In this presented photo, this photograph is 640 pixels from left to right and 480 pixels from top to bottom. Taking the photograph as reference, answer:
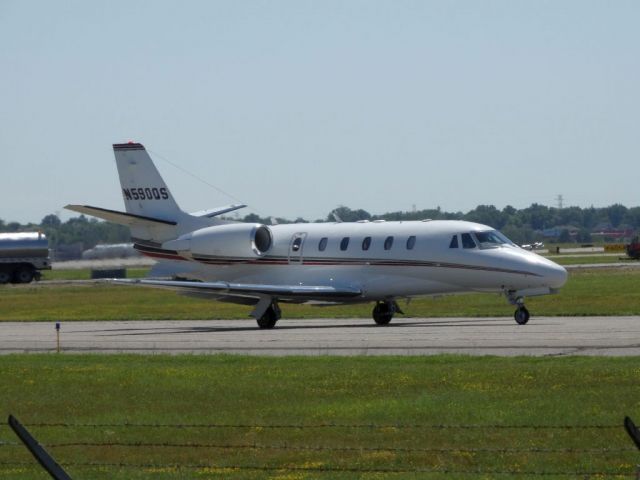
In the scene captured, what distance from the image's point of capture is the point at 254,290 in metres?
37.2

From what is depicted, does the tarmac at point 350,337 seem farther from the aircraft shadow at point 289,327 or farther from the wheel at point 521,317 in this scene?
the wheel at point 521,317

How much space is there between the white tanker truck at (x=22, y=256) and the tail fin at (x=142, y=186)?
4442cm

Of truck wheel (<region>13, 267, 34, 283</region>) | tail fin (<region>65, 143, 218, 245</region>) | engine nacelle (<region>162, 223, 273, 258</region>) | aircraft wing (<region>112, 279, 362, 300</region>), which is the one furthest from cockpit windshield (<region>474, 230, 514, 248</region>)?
truck wheel (<region>13, 267, 34, 283</region>)

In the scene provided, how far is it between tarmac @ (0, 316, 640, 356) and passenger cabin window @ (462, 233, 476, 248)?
7.26 feet

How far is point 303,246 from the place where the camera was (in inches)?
1575

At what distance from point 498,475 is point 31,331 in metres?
27.6

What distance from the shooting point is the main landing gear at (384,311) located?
3819 centimetres

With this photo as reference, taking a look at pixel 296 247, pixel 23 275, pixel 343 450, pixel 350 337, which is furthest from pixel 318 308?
pixel 23 275

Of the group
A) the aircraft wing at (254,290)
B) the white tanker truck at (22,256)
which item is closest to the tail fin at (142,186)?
the aircraft wing at (254,290)

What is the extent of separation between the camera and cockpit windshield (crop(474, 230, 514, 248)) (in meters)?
36.0

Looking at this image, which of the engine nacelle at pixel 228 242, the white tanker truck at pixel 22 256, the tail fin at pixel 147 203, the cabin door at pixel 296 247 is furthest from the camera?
the white tanker truck at pixel 22 256

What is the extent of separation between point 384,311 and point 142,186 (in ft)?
32.2

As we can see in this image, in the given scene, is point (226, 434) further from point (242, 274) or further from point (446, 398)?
point (242, 274)

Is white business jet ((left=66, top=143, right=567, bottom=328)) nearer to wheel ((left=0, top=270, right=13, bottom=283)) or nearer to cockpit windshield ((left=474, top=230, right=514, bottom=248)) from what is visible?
cockpit windshield ((left=474, top=230, right=514, bottom=248))
